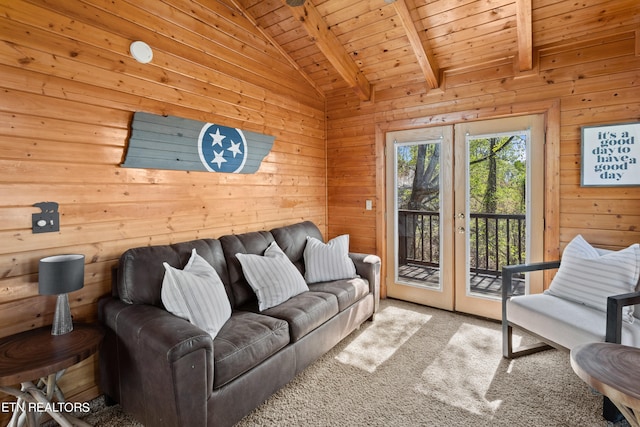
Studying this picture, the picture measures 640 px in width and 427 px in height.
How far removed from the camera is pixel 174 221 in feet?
8.44

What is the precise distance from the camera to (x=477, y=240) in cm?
347

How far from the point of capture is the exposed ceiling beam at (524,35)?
8.02 ft

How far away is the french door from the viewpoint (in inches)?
121

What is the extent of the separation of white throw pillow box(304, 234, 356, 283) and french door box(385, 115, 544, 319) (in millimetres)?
950

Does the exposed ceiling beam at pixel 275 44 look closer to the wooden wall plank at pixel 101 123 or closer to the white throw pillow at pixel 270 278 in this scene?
the wooden wall plank at pixel 101 123

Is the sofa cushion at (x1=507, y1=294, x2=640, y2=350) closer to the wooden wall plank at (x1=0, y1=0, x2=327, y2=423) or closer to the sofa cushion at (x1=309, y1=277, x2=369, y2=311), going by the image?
the sofa cushion at (x1=309, y1=277, x2=369, y2=311)

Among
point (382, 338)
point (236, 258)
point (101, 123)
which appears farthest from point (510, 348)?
point (101, 123)

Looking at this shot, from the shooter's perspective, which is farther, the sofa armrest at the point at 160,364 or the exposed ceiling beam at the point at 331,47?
the exposed ceiling beam at the point at 331,47

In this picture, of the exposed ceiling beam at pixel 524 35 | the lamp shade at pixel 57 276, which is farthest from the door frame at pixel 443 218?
the lamp shade at pixel 57 276

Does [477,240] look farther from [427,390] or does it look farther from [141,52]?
[141,52]

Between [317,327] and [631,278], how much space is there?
211 centimetres

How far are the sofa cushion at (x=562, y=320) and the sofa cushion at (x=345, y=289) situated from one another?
3.90 ft

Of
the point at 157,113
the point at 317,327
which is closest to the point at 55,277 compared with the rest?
the point at 157,113

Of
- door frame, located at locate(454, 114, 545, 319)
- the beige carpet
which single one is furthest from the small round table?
door frame, located at locate(454, 114, 545, 319)
